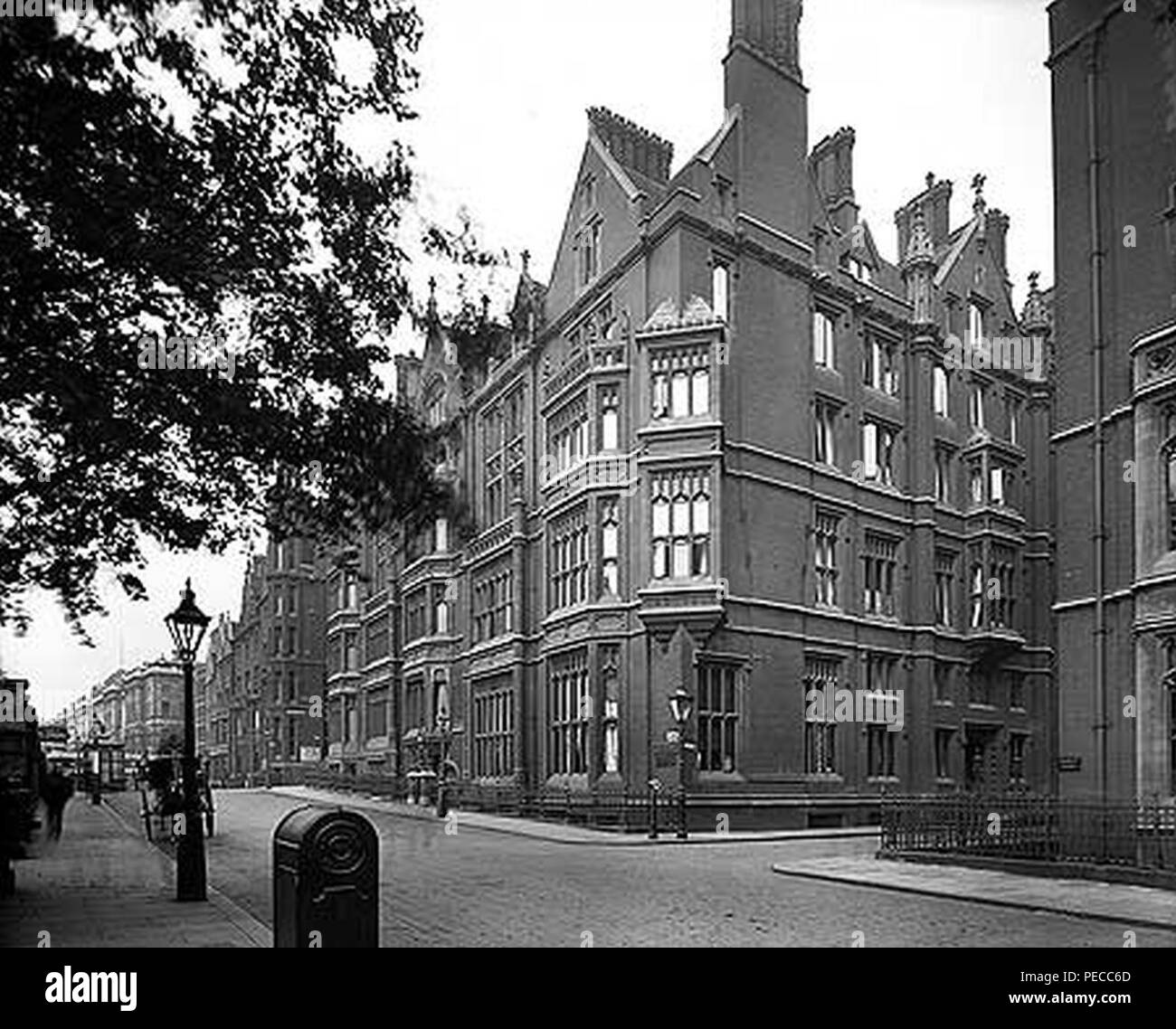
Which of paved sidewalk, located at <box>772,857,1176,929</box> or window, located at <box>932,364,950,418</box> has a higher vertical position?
window, located at <box>932,364,950,418</box>

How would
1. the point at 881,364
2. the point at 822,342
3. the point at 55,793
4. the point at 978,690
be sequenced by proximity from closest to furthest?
the point at 55,793, the point at 822,342, the point at 978,690, the point at 881,364

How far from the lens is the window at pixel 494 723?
7465mm

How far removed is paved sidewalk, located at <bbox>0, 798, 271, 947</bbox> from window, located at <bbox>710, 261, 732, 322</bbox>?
4.91 metres

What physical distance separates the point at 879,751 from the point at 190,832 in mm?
11152

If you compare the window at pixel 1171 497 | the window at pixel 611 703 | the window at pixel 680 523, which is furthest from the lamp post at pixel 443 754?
the window at pixel 1171 497

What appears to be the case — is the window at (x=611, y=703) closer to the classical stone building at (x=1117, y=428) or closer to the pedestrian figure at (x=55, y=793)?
the pedestrian figure at (x=55, y=793)

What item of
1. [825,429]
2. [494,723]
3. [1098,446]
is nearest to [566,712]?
[494,723]

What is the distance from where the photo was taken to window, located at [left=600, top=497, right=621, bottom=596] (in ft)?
24.4

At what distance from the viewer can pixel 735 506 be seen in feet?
38.9

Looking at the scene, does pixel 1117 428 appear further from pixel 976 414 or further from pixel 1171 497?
pixel 976 414

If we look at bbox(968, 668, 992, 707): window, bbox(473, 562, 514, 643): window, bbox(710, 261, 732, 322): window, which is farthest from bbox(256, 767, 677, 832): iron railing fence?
bbox(968, 668, 992, 707): window

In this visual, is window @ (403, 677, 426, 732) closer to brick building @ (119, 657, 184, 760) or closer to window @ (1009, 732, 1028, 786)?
brick building @ (119, 657, 184, 760)

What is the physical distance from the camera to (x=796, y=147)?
33.0 ft
